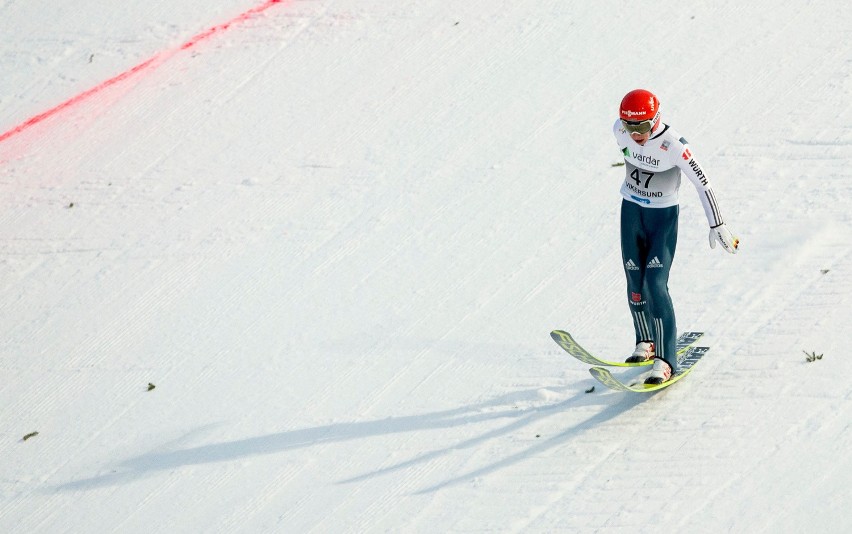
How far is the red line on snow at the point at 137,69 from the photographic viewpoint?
10648 millimetres

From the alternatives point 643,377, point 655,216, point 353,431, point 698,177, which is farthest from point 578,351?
point 353,431

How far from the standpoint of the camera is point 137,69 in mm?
11055

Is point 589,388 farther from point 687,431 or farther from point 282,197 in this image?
point 282,197

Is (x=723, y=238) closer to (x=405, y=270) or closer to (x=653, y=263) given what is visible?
(x=653, y=263)

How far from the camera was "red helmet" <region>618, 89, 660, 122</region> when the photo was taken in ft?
21.7

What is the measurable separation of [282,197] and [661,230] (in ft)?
11.5

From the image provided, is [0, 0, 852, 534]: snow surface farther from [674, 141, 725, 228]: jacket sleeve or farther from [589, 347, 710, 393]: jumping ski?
[674, 141, 725, 228]: jacket sleeve

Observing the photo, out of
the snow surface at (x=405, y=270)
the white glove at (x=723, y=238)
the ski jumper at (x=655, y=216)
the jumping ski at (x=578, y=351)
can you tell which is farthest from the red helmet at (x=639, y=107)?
the snow surface at (x=405, y=270)

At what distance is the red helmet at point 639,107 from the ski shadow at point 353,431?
1.67m

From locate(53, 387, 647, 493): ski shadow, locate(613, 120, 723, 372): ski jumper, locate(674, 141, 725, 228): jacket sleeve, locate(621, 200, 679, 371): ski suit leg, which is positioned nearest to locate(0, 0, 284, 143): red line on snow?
locate(53, 387, 647, 493): ski shadow

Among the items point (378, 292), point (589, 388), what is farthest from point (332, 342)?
point (589, 388)

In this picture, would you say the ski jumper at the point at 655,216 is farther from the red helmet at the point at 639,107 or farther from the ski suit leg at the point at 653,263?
the red helmet at the point at 639,107

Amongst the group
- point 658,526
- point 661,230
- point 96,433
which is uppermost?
point 661,230

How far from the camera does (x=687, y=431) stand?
6.86 meters
